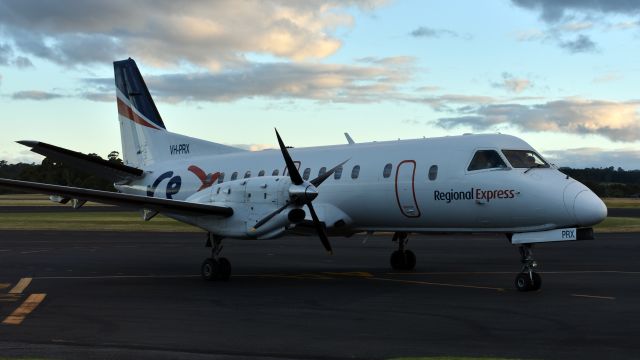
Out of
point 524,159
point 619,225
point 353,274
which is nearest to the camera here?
point 524,159

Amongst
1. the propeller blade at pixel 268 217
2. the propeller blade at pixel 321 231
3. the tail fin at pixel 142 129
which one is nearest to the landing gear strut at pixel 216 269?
the propeller blade at pixel 268 217

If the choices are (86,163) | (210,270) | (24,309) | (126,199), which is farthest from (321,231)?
(86,163)

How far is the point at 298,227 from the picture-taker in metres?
17.7

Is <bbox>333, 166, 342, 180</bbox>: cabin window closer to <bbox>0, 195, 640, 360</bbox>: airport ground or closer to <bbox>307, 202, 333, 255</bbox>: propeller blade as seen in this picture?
<bbox>307, 202, 333, 255</bbox>: propeller blade

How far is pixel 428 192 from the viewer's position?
17484 millimetres

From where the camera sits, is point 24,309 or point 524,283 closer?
point 24,309

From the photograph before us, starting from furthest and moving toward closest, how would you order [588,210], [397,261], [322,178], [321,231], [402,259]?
[397,261] → [402,259] → [322,178] → [321,231] → [588,210]

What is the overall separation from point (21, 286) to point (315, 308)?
7.31 metres

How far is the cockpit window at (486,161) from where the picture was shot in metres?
16.7

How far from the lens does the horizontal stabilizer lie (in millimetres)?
19356

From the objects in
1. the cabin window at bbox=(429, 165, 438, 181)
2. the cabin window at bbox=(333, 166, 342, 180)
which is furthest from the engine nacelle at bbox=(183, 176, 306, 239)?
the cabin window at bbox=(429, 165, 438, 181)

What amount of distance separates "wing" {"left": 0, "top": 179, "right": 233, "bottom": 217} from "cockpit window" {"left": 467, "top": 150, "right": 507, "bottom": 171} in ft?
18.5

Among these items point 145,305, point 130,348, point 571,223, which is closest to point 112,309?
point 145,305

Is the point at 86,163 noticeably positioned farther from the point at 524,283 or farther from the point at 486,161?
the point at 524,283
